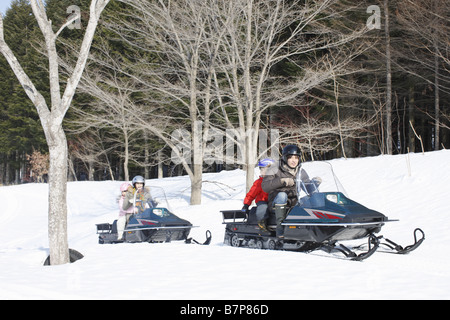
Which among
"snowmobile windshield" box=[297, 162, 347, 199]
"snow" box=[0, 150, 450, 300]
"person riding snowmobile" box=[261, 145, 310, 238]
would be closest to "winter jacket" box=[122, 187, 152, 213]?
"snow" box=[0, 150, 450, 300]

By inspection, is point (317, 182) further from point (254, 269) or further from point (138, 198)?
point (138, 198)

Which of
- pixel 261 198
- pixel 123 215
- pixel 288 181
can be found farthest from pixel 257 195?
pixel 123 215

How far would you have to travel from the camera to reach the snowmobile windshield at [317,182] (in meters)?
6.94

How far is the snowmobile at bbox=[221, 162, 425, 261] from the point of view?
6168 mm

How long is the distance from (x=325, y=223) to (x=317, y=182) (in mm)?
823

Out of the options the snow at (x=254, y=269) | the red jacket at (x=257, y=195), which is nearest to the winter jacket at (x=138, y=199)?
the snow at (x=254, y=269)

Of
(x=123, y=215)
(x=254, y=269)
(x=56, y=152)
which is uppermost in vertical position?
(x=56, y=152)

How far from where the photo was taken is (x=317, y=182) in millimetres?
6961

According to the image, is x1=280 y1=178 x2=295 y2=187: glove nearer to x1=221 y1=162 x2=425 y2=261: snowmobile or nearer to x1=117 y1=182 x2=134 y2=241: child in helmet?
x1=221 y1=162 x2=425 y2=261: snowmobile
